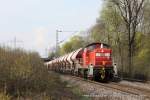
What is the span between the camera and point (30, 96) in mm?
15875

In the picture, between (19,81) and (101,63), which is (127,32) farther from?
(19,81)

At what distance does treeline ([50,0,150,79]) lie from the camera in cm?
5234

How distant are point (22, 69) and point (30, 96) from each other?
156 centimetres

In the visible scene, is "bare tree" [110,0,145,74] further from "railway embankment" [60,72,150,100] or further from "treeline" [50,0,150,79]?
"railway embankment" [60,72,150,100]

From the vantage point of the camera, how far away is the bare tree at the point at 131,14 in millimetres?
57438

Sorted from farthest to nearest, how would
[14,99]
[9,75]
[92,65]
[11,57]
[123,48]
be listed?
[123,48] < [92,65] < [11,57] < [9,75] < [14,99]

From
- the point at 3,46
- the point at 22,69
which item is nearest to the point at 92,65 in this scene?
the point at 3,46

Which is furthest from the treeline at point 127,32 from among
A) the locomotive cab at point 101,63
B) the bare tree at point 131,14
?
the locomotive cab at point 101,63

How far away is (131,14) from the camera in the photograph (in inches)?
2275

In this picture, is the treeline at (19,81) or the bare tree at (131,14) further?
the bare tree at (131,14)

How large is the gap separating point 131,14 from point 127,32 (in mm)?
5285

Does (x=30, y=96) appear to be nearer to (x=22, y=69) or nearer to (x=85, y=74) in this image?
(x=22, y=69)

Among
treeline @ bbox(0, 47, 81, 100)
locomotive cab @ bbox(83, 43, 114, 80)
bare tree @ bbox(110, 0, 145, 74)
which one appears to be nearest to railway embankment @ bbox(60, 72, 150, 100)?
treeline @ bbox(0, 47, 81, 100)

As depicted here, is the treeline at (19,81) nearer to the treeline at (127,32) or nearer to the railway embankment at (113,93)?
the railway embankment at (113,93)
